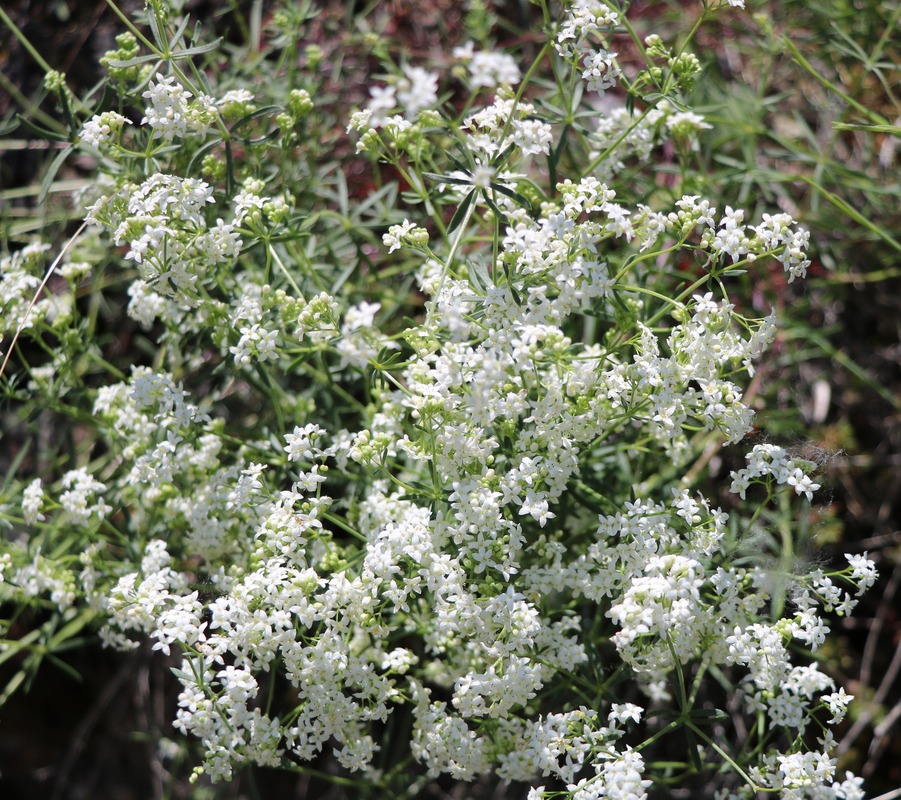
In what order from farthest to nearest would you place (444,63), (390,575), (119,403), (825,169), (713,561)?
(444,63) → (825,169) → (119,403) → (713,561) → (390,575)

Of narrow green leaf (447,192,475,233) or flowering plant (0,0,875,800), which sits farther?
narrow green leaf (447,192,475,233)

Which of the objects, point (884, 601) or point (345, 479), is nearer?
point (345, 479)

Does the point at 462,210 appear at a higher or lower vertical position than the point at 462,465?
higher

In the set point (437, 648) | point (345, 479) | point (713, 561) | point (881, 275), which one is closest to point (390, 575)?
point (437, 648)

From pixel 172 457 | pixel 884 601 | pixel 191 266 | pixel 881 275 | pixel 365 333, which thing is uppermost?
pixel 191 266

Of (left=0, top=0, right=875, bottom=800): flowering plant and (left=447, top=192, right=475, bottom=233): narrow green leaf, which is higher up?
(left=447, top=192, right=475, bottom=233): narrow green leaf

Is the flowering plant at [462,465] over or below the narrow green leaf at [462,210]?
below

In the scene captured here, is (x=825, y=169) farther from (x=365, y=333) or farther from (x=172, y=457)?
(x=172, y=457)

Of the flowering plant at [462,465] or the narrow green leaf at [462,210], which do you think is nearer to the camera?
the flowering plant at [462,465]
